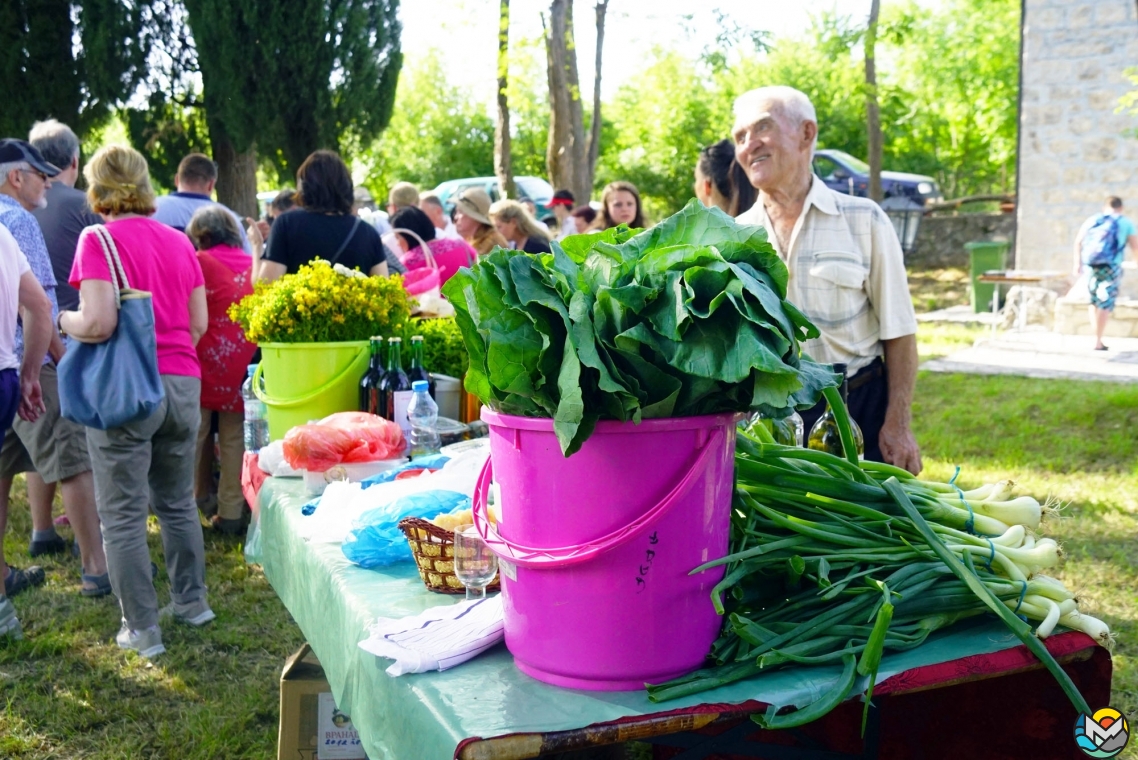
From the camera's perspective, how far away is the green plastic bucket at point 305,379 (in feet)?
11.7

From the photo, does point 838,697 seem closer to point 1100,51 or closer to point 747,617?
point 747,617

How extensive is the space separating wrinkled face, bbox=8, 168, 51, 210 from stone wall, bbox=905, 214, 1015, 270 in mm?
18411

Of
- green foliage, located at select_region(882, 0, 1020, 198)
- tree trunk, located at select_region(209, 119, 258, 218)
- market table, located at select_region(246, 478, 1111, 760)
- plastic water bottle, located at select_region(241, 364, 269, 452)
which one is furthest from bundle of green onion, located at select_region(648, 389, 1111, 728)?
green foliage, located at select_region(882, 0, 1020, 198)

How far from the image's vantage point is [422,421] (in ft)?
11.2

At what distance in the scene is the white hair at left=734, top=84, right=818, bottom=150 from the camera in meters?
3.29

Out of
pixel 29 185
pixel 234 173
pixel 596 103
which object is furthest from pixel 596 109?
pixel 29 185

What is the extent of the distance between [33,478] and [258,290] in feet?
7.48

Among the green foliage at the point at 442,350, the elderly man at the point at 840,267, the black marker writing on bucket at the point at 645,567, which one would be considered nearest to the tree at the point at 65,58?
the green foliage at the point at 442,350

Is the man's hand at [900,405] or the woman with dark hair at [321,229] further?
the woman with dark hair at [321,229]

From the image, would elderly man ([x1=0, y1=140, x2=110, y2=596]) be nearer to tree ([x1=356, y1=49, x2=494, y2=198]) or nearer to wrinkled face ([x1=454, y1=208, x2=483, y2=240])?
wrinkled face ([x1=454, y1=208, x2=483, y2=240])

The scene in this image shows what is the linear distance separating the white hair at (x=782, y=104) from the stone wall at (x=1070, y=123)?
11.1 metres

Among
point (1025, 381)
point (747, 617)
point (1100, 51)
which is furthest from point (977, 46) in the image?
point (747, 617)

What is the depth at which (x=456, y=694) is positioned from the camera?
5.22ft

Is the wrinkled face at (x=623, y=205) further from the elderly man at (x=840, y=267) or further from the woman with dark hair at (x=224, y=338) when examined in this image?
the elderly man at (x=840, y=267)
